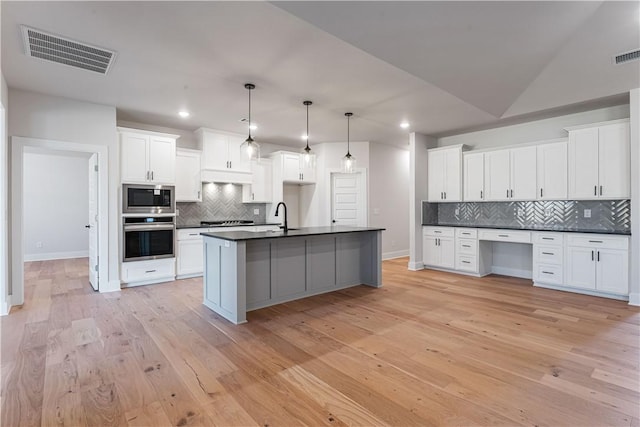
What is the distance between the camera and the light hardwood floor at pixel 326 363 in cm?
191

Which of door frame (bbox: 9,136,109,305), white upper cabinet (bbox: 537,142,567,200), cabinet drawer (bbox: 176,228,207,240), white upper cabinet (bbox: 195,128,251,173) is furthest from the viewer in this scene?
white upper cabinet (bbox: 195,128,251,173)

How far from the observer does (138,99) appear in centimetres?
433

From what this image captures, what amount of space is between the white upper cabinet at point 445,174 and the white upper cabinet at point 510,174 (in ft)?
1.61

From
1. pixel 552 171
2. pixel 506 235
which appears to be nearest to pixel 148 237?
pixel 506 235

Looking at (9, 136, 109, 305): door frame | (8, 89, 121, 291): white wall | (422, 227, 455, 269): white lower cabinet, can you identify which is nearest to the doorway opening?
(422, 227, 455, 269): white lower cabinet

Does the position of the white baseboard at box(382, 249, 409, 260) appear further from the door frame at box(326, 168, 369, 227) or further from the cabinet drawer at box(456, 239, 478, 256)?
the cabinet drawer at box(456, 239, 478, 256)

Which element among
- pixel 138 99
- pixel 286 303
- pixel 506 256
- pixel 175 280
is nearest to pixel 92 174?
pixel 138 99

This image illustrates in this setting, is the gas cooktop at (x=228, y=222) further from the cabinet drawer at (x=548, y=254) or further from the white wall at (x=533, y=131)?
the cabinet drawer at (x=548, y=254)

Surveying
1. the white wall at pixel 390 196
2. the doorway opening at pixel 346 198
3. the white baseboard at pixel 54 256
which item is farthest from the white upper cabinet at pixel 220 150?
the white baseboard at pixel 54 256

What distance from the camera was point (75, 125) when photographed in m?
4.39

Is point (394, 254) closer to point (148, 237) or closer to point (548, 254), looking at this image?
point (548, 254)

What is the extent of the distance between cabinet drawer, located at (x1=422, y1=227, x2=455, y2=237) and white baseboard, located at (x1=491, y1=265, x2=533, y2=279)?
1023 mm

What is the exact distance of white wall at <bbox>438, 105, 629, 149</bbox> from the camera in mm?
4786

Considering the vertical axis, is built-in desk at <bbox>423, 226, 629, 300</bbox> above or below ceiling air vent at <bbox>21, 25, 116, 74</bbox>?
below
